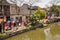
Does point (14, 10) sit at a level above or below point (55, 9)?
above

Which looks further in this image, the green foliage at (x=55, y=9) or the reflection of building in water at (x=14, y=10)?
the green foliage at (x=55, y=9)

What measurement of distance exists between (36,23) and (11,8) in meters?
2.92

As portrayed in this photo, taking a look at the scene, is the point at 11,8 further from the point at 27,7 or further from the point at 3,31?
the point at 3,31

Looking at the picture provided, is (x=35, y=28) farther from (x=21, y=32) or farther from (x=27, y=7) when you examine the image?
(x=27, y=7)

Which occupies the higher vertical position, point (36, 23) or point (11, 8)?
point (11, 8)

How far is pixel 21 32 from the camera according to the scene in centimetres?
1656

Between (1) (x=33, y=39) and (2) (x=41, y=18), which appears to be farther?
(2) (x=41, y=18)

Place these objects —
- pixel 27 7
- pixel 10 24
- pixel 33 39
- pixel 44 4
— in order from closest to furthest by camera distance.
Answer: pixel 33 39
pixel 10 24
pixel 27 7
pixel 44 4

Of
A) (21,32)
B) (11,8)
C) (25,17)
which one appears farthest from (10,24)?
(25,17)

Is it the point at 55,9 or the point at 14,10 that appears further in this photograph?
the point at 55,9

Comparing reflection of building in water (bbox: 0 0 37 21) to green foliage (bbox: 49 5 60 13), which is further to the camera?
green foliage (bbox: 49 5 60 13)

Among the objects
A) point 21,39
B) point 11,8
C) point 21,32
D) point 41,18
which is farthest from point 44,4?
point 21,39

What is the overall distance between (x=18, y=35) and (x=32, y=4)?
36.8ft

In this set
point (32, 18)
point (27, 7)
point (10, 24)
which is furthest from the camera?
point (27, 7)
